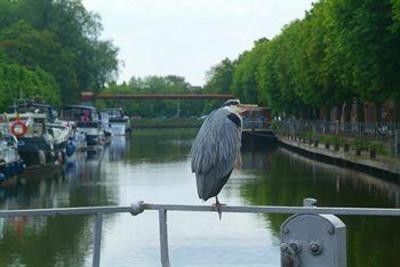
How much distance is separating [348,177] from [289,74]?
34325 millimetres

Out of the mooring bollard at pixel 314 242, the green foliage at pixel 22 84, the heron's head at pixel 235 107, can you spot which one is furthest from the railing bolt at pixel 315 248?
the green foliage at pixel 22 84

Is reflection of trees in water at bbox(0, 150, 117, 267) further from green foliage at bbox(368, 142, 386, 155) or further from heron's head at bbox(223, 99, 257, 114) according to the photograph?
heron's head at bbox(223, 99, 257, 114)

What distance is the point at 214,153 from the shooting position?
5270mm

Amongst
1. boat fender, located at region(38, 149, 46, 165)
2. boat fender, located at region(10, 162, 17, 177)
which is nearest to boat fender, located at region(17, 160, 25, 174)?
boat fender, located at region(10, 162, 17, 177)

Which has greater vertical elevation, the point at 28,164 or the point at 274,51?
the point at 274,51

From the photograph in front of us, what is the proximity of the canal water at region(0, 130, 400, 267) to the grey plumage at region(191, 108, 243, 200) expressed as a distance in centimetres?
247

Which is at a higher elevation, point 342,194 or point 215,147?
point 215,147

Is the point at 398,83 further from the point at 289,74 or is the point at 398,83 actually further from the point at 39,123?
the point at 289,74

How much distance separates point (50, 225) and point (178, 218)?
12.7 feet

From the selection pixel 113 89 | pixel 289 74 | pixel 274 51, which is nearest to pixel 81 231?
pixel 289 74

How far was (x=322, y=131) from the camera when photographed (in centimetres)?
6544

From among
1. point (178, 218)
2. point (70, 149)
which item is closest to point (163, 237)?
point (178, 218)

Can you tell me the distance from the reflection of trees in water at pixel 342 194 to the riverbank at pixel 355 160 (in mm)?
558

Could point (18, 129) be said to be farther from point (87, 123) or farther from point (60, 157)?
point (87, 123)
